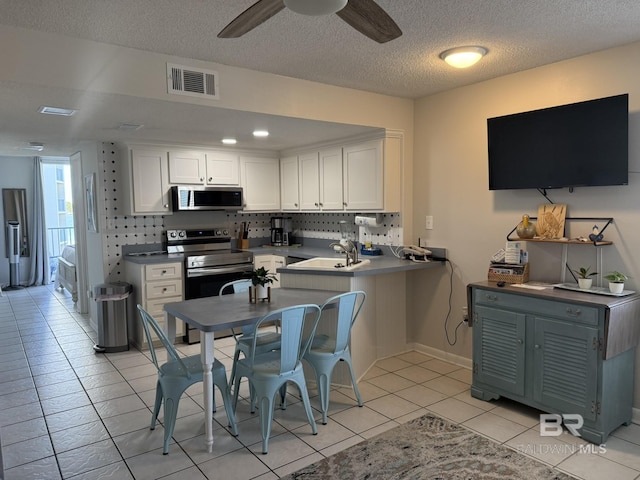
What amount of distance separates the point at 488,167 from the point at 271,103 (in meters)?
1.81

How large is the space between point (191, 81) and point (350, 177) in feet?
6.55

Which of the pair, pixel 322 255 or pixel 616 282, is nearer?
pixel 616 282

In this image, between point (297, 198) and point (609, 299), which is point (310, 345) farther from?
point (297, 198)

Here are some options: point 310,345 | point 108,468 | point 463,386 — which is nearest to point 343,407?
point 310,345

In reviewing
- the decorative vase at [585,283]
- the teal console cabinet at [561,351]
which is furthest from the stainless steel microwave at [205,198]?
the decorative vase at [585,283]

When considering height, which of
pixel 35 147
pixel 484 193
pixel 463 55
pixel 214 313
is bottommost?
pixel 214 313

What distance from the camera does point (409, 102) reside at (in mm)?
4277

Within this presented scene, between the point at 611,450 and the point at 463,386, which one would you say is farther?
the point at 463,386

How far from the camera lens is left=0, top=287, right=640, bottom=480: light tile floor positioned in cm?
247

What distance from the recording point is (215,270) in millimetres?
4891

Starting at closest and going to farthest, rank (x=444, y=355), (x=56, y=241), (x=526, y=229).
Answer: (x=526, y=229) < (x=444, y=355) < (x=56, y=241)

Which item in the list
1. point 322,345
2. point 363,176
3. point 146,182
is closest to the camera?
point 322,345

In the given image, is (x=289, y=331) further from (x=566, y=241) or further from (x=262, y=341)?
(x=566, y=241)

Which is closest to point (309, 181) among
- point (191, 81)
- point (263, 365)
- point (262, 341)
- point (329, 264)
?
point (329, 264)
